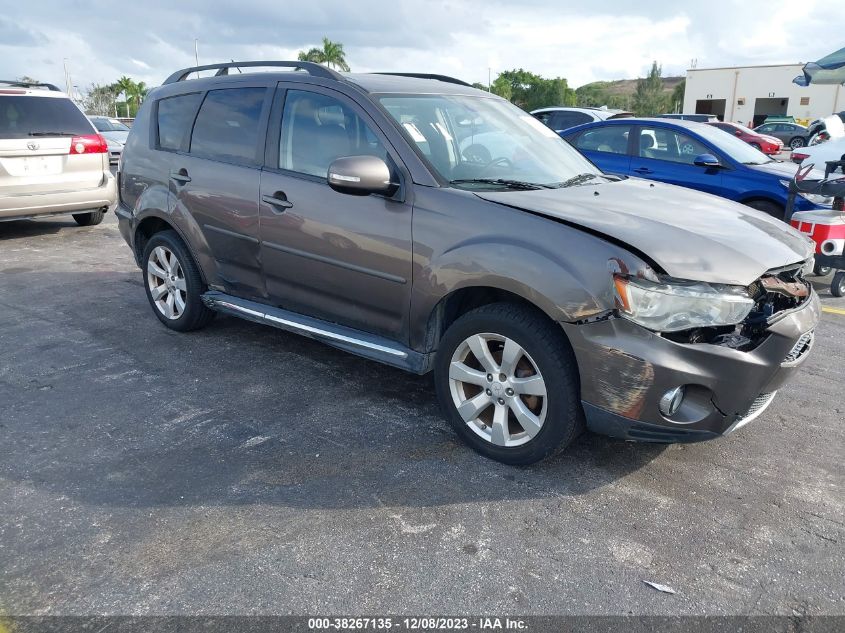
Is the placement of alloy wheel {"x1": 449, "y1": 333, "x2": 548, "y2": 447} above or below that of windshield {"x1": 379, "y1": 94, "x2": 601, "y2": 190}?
below

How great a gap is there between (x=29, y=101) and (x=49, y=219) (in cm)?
276

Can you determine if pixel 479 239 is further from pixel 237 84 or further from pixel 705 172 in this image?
pixel 705 172

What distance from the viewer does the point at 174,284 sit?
4.99m

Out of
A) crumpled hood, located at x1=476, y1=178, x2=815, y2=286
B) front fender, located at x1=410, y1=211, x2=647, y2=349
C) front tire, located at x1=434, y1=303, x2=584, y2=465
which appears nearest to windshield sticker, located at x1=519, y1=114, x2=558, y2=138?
crumpled hood, located at x1=476, y1=178, x2=815, y2=286

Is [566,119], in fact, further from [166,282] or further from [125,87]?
[125,87]

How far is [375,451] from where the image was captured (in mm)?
3406

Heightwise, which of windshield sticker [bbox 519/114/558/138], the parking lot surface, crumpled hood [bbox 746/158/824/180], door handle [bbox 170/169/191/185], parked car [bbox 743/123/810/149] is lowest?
the parking lot surface

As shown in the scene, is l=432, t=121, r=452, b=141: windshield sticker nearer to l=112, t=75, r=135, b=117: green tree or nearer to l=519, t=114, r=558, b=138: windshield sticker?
l=519, t=114, r=558, b=138: windshield sticker

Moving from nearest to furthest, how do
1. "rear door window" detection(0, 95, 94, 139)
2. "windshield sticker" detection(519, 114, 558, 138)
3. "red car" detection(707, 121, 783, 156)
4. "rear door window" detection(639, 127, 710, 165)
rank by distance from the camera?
"windshield sticker" detection(519, 114, 558, 138) < "rear door window" detection(0, 95, 94, 139) < "rear door window" detection(639, 127, 710, 165) < "red car" detection(707, 121, 783, 156)

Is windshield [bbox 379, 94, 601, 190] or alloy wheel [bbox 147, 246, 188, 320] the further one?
alloy wheel [bbox 147, 246, 188, 320]

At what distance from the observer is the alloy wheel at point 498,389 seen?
3105 millimetres

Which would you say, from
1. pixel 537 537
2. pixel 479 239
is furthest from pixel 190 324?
pixel 537 537

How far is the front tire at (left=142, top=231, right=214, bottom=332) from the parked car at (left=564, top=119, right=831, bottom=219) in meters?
4.80

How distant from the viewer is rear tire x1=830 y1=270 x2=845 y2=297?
6.37 meters
